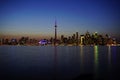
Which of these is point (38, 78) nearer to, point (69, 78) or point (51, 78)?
point (51, 78)

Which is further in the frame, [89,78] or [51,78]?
[51,78]

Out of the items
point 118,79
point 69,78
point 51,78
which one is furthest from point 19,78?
point 118,79

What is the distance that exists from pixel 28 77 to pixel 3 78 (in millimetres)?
3801

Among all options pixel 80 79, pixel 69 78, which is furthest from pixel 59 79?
pixel 80 79

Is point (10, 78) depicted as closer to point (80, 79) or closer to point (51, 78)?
point (51, 78)

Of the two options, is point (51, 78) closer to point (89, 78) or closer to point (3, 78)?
point (3, 78)

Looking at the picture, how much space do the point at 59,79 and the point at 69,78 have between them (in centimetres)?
162

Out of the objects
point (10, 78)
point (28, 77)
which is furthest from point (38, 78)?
point (10, 78)

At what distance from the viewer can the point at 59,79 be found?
103 ft

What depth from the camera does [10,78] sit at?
30.9 m

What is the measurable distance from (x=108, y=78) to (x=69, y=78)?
6252 mm

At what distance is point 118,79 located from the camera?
1200 inches

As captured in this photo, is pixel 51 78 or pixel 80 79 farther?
pixel 51 78

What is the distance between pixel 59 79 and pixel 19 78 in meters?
6.14
